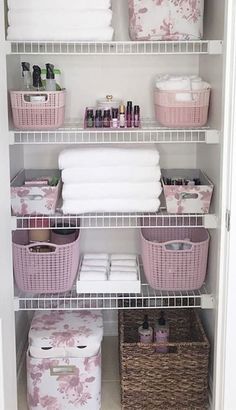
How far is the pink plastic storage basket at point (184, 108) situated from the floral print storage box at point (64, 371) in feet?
3.14

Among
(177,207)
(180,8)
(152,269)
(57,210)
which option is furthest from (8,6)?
(152,269)

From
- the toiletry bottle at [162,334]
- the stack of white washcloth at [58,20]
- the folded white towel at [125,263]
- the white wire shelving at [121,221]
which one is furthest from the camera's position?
the folded white towel at [125,263]

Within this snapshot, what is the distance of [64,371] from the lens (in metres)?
2.55

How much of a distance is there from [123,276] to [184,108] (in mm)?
745

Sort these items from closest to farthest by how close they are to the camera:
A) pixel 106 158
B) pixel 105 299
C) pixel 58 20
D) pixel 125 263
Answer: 1. pixel 58 20
2. pixel 106 158
3. pixel 105 299
4. pixel 125 263

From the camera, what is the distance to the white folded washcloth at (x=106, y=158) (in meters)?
2.51

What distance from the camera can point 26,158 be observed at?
9.77ft

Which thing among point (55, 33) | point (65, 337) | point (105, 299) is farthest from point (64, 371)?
point (55, 33)

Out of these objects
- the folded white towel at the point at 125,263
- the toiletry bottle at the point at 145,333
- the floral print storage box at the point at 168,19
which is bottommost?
the toiletry bottle at the point at 145,333

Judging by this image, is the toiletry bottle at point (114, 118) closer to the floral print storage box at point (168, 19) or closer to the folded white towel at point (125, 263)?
the floral print storage box at point (168, 19)

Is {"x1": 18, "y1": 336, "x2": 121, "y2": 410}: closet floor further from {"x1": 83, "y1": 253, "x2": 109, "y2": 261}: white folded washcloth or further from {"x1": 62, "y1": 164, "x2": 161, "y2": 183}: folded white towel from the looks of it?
{"x1": 62, "y1": 164, "x2": 161, "y2": 183}: folded white towel

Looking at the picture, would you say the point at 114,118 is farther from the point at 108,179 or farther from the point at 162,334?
the point at 162,334

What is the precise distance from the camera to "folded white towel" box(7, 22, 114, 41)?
2.40 m

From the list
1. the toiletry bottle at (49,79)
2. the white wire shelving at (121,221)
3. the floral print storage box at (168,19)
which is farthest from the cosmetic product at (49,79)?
the white wire shelving at (121,221)
